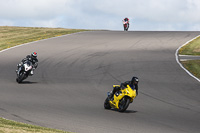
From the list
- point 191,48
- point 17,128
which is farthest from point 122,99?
point 191,48

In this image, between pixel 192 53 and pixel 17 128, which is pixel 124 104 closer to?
pixel 17 128

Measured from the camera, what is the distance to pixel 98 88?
65.8 ft

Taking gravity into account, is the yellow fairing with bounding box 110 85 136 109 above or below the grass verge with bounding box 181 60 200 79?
below

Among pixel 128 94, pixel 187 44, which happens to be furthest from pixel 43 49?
pixel 128 94

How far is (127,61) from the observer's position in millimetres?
29375

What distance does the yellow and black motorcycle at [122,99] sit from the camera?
14341mm

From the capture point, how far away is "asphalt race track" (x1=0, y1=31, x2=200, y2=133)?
1277 centimetres

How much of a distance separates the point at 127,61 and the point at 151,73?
4.70m

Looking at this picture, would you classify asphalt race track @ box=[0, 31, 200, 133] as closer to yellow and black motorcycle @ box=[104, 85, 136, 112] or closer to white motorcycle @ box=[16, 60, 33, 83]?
yellow and black motorcycle @ box=[104, 85, 136, 112]

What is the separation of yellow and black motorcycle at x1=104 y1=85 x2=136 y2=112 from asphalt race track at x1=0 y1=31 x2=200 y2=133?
0.23 meters

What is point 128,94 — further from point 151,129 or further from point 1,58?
point 1,58

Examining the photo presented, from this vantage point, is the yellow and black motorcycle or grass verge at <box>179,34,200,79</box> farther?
grass verge at <box>179,34,200,79</box>

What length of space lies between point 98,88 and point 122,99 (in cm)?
538

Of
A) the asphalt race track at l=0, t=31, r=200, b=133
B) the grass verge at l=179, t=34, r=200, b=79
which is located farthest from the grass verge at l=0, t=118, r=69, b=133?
the grass verge at l=179, t=34, r=200, b=79
